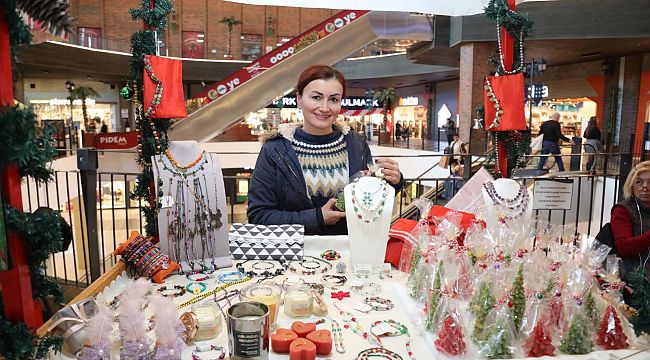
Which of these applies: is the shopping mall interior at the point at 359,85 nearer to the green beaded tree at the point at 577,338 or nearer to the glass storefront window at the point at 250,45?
the glass storefront window at the point at 250,45

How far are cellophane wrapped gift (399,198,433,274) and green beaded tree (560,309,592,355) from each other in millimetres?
524

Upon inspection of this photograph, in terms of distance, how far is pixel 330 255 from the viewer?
2.15 metres

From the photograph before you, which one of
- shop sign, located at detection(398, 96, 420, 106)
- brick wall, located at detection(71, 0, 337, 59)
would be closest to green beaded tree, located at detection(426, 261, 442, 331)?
brick wall, located at detection(71, 0, 337, 59)

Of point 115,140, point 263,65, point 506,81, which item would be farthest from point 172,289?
point 115,140

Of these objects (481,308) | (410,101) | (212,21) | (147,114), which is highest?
(212,21)

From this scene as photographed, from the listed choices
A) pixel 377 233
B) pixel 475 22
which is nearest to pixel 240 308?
pixel 377 233

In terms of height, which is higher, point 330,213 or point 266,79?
point 266,79

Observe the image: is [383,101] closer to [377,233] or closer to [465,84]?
[465,84]

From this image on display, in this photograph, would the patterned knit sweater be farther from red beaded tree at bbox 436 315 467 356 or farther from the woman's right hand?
→ red beaded tree at bbox 436 315 467 356

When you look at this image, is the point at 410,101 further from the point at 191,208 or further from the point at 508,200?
the point at 191,208

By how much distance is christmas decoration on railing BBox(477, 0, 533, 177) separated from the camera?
2.27 m

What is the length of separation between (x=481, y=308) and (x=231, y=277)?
3.26ft

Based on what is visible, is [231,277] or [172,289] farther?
[231,277]

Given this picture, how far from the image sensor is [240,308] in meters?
1.25
